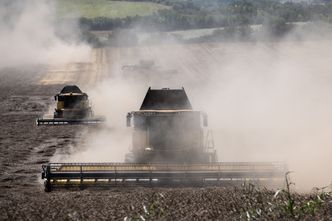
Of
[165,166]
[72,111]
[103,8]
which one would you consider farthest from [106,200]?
[103,8]

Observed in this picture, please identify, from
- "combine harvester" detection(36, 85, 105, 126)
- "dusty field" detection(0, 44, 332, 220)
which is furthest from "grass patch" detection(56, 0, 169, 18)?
"dusty field" detection(0, 44, 332, 220)

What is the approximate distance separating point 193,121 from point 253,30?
5696 centimetres

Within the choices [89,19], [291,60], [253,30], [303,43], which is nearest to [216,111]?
[291,60]

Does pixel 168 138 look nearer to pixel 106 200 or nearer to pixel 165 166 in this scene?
pixel 165 166

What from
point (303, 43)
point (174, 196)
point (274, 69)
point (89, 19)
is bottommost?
point (174, 196)

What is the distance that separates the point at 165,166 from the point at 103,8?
81210mm

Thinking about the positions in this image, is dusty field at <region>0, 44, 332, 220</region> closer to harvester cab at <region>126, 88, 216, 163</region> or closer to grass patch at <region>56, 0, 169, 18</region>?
harvester cab at <region>126, 88, 216, 163</region>

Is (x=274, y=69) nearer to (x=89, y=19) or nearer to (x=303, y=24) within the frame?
(x=303, y=24)

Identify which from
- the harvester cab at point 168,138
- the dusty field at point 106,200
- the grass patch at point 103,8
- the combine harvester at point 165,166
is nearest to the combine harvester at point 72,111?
the dusty field at point 106,200

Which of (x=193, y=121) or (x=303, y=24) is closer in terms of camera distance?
(x=193, y=121)

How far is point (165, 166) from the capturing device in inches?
736

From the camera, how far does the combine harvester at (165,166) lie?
60.3 ft

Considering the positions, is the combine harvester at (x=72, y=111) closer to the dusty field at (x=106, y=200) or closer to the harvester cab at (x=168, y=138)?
the dusty field at (x=106, y=200)

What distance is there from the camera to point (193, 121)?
807 inches
